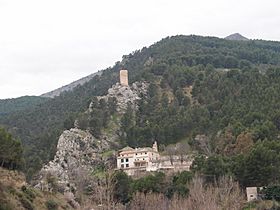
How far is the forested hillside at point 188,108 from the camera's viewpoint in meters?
85.0

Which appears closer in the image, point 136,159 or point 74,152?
point 136,159

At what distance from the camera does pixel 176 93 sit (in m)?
114

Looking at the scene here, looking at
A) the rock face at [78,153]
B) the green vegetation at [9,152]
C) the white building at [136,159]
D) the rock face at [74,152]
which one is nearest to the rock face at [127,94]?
the rock face at [78,153]

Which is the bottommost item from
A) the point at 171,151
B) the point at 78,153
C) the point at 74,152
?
the point at 171,151

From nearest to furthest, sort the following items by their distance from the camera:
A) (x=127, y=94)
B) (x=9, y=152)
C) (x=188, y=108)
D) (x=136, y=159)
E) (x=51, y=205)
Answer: (x=51, y=205), (x=9, y=152), (x=136, y=159), (x=188, y=108), (x=127, y=94)

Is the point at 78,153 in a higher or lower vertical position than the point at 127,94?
lower

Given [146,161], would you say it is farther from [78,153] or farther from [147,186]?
[147,186]

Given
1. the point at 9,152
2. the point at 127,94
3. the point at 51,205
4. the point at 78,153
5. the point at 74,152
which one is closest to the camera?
the point at 51,205

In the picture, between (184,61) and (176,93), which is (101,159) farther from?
(184,61)

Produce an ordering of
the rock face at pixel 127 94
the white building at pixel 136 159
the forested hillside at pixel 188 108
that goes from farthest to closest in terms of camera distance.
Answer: the rock face at pixel 127 94
the white building at pixel 136 159
the forested hillside at pixel 188 108

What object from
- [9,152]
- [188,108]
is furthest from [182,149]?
[9,152]

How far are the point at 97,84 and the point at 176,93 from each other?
43.1 m

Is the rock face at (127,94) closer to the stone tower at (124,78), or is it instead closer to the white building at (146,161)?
the stone tower at (124,78)

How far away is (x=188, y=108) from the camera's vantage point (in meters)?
104
